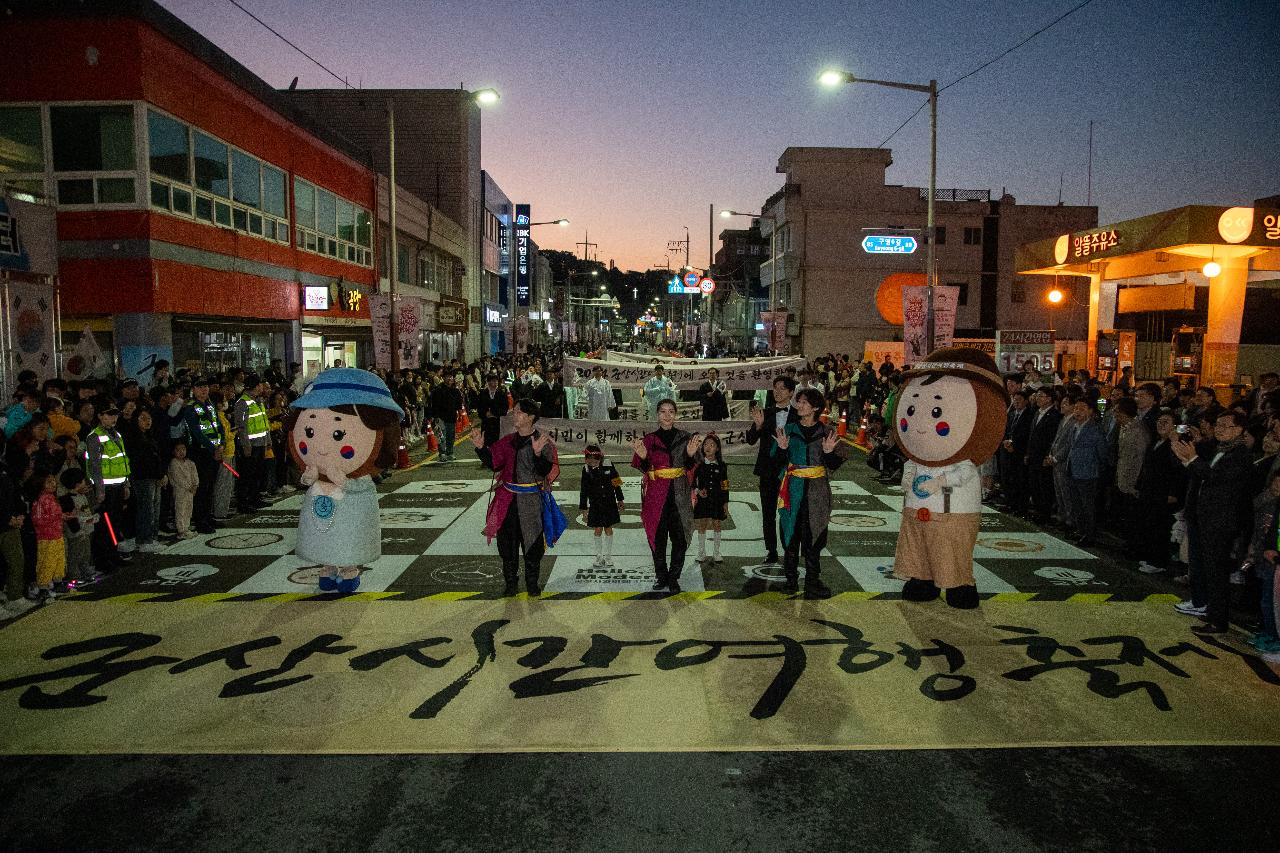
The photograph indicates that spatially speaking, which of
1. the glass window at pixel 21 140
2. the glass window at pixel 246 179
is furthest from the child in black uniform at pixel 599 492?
the glass window at pixel 246 179

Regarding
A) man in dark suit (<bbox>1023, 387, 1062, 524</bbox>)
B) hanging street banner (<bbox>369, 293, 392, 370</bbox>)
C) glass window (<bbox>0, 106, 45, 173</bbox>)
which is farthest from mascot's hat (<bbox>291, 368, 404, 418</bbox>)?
hanging street banner (<bbox>369, 293, 392, 370</bbox>)

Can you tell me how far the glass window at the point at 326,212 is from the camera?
24078mm

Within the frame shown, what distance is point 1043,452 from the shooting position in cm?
1114

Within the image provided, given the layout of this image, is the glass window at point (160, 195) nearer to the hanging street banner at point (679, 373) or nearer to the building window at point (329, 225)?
the building window at point (329, 225)

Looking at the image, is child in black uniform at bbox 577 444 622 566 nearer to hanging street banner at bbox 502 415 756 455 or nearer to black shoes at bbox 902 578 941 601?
hanging street banner at bbox 502 415 756 455

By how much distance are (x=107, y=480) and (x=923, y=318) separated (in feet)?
45.6

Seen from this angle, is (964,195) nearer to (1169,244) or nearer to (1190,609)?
(1169,244)

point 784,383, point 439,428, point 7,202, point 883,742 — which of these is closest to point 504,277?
point 439,428

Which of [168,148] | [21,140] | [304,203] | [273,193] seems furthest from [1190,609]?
[304,203]

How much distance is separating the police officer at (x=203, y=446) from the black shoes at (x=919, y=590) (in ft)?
26.4

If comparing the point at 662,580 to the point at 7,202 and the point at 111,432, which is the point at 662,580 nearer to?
the point at 111,432

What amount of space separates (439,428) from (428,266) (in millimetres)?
22298

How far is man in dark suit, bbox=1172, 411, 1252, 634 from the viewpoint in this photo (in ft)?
22.5

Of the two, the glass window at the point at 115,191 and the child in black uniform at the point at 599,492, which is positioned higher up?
the glass window at the point at 115,191
